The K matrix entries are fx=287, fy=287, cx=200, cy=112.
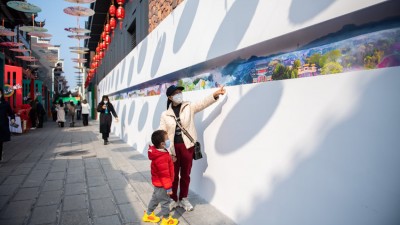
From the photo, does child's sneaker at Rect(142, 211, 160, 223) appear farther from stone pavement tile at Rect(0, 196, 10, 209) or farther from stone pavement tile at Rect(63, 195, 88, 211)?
stone pavement tile at Rect(0, 196, 10, 209)

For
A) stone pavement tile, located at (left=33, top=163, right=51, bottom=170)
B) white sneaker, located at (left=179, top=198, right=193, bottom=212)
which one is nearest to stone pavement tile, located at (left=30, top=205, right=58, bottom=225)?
white sneaker, located at (left=179, top=198, right=193, bottom=212)

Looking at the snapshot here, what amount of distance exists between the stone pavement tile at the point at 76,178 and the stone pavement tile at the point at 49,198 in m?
0.62

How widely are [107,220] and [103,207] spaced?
474 millimetres

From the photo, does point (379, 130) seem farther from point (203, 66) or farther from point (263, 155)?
point (203, 66)

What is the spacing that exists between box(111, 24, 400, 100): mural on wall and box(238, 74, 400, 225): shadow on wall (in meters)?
0.20

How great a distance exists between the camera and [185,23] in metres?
4.80

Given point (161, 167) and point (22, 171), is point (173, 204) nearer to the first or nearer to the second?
point (161, 167)

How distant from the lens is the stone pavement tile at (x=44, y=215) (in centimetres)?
348

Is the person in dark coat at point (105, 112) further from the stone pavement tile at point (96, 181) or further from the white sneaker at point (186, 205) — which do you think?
the white sneaker at point (186, 205)

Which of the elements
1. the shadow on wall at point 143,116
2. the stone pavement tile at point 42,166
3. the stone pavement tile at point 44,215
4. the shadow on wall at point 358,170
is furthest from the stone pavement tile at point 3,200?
the shadow on wall at point 358,170

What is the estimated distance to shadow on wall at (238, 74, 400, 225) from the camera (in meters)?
1.79

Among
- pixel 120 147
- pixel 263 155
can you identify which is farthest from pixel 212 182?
pixel 120 147

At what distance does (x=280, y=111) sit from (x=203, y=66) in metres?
1.98

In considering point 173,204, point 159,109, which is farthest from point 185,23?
point 173,204
